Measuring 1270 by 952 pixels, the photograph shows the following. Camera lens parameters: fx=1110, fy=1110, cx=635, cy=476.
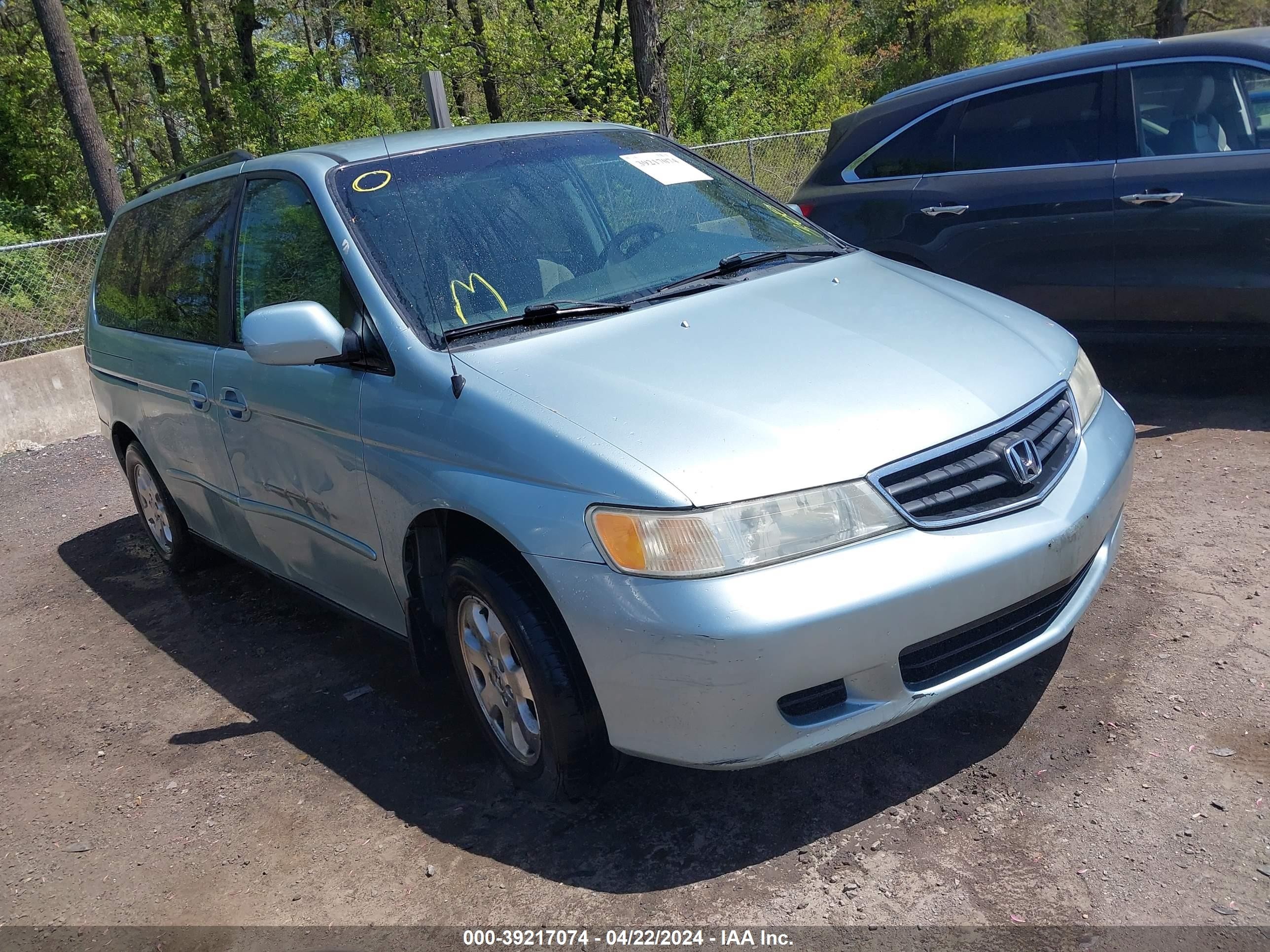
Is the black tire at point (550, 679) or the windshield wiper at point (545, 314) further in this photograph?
the windshield wiper at point (545, 314)

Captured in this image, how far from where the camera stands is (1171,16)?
21797 mm

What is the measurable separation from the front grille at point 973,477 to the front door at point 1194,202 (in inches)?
119

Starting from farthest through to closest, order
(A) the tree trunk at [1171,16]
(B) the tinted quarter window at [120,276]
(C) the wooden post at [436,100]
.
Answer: (A) the tree trunk at [1171,16] → (C) the wooden post at [436,100] → (B) the tinted quarter window at [120,276]

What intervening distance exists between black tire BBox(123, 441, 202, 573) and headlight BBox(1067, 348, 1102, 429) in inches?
157

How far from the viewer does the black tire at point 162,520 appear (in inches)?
211

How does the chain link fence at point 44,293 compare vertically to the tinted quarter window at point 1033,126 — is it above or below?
below

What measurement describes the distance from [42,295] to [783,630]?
32.8 feet

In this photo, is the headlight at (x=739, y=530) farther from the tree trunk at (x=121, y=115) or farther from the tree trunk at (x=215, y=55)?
the tree trunk at (x=121, y=115)

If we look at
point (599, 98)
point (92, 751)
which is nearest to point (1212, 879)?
point (92, 751)

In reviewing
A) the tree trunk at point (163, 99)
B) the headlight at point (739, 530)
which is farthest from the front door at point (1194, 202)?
the tree trunk at point (163, 99)

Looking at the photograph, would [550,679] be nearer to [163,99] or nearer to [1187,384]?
[1187,384]

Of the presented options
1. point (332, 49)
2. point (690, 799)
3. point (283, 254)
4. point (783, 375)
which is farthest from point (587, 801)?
point (332, 49)

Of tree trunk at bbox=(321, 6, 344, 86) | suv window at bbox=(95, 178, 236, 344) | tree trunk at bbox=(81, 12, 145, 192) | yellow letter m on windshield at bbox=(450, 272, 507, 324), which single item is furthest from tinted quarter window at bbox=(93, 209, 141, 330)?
tree trunk at bbox=(81, 12, 145, 192)

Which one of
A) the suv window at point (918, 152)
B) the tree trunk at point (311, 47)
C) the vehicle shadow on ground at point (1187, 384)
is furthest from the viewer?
the tree trunk at point (311, 47)
